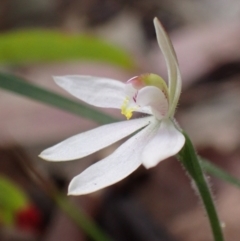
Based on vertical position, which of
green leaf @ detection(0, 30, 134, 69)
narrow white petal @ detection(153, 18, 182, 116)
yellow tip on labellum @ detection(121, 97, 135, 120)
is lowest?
yellow tip on labellum @ detection(121, 97, 135, 120)

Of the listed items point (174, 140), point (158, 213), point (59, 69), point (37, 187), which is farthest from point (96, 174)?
point (59, 69)

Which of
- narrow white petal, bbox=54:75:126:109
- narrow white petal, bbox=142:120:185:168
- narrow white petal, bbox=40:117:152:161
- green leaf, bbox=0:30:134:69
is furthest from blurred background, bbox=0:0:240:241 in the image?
narrow white petal, bbox=142:120:185:168

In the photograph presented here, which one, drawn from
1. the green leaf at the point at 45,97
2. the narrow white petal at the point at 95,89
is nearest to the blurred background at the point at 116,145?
Answer: the green leaf at the point at 45,97

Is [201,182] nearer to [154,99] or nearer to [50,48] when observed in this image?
[154,99]

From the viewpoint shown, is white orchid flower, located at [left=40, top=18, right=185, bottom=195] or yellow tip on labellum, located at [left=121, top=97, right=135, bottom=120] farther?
yellow tip on labellum, located at [left=121, top=97, right=135, bottom=120]

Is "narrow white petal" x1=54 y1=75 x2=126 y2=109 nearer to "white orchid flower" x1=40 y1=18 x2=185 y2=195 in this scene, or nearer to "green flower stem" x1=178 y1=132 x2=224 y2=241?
"white orchid flower" x1=40 y1=18 x2=185 y2=195

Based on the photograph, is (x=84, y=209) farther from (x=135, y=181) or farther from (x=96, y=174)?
(x=96, y=174)

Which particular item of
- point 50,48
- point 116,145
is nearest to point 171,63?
point 50,48
